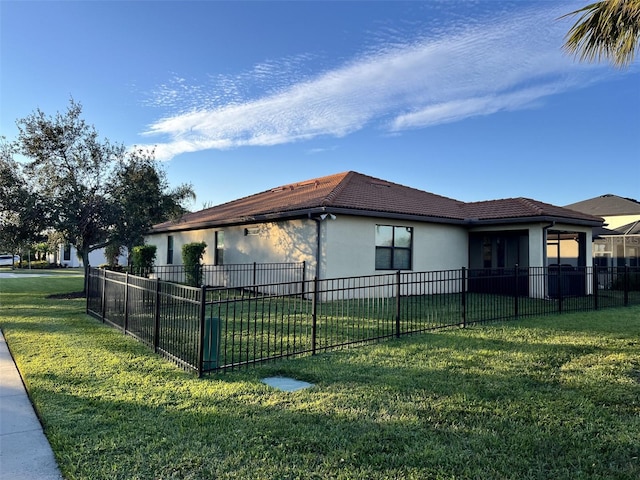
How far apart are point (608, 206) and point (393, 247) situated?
21593 millimetres

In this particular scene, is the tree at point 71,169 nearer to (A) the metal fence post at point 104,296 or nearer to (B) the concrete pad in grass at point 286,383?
(A) the metal fence post at point 104,296

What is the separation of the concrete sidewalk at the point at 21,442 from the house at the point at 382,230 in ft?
29.0

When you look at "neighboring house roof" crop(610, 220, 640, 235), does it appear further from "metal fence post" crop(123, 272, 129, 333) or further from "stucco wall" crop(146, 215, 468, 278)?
"metal fence post" crop(123, 272, 129, 333)

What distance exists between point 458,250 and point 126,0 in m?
13.8

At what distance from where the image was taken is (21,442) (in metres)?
3.45

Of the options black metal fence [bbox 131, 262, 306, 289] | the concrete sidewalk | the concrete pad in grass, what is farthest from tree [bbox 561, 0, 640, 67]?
the concrete sidewalk

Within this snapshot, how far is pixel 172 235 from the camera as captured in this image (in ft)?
72.8

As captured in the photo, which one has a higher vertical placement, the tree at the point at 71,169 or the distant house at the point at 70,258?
the tree at the point at 71,169

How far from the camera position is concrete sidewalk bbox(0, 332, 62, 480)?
2.97 metres

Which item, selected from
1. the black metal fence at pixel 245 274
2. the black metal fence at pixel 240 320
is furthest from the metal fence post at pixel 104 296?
the black metal fence at pixel 245 274

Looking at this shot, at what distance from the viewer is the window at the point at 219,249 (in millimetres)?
17891

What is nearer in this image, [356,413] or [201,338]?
[356,413]

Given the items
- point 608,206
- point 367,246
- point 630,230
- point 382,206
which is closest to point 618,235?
point 630,230

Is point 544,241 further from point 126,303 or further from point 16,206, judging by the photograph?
point 16,206
